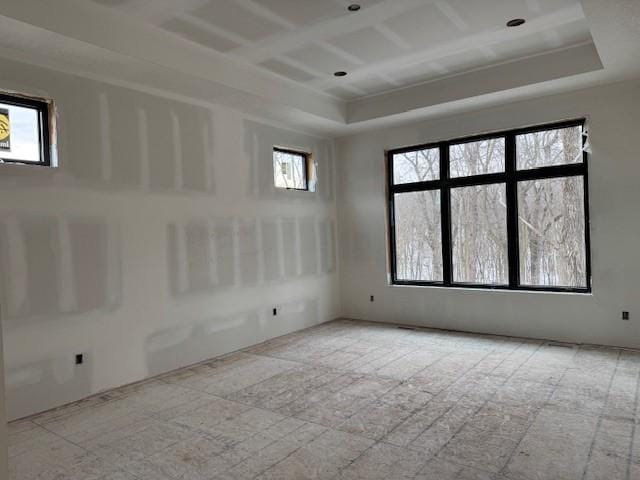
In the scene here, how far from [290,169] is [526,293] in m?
3.57

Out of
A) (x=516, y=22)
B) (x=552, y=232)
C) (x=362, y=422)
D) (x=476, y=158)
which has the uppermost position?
(x=516, y=22)

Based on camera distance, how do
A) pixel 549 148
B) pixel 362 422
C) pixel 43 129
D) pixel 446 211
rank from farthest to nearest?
pixel 446 211
pixel 549 148
pixel 43 129
pixel 362 422

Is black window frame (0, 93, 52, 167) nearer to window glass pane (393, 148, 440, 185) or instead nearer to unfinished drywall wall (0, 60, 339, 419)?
unfinished drywall wall (0, 60, 339, 419)

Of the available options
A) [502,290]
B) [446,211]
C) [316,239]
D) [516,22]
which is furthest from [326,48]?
[502,290]

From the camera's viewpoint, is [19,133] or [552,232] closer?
[19,133]

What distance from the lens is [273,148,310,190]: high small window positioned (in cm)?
621

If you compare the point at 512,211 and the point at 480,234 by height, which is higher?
the point at 512,211

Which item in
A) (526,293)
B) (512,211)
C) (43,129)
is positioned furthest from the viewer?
(512,211)

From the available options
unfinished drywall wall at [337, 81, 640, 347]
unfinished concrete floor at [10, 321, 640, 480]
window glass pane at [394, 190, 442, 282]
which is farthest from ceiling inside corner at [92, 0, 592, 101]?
unfinished concrete floor at [10, 321, 640, 480]

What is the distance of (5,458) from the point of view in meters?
1.38

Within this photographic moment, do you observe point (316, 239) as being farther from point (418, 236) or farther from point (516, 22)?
point (516, 22)

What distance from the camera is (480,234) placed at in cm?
593

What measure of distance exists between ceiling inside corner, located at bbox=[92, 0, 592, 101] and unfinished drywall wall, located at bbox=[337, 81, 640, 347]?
86 centimetres

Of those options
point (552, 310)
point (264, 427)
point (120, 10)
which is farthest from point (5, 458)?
point (552, 310)
